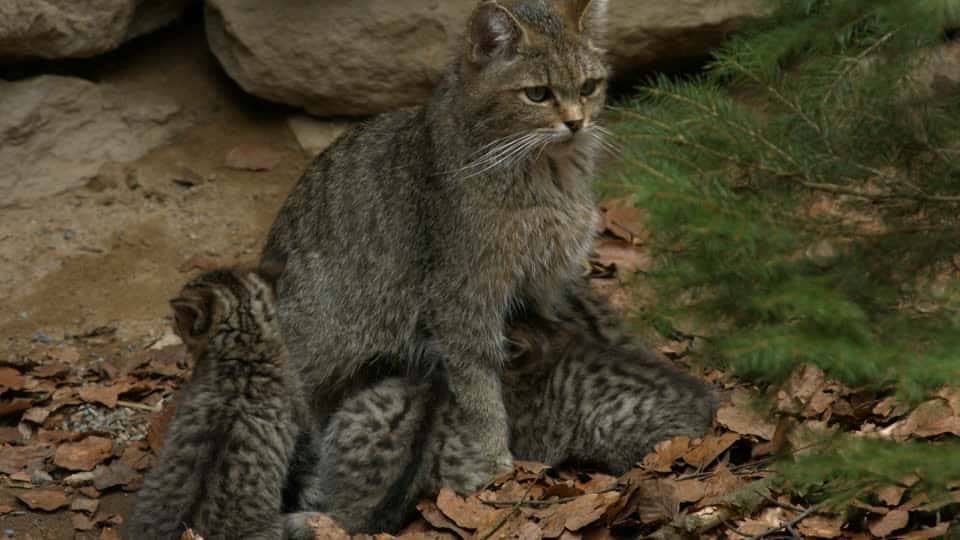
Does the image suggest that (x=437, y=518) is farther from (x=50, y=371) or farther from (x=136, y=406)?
(x=50, y=371)

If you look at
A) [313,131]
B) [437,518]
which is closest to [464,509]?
[437,518]

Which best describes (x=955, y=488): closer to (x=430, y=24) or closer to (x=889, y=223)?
(x=889, y=223)

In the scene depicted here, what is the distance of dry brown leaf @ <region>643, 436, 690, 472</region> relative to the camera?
20.9 feet

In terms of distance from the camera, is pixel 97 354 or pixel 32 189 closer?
pixel 97 354

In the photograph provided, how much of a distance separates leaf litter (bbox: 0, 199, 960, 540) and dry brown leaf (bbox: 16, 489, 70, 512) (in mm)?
11

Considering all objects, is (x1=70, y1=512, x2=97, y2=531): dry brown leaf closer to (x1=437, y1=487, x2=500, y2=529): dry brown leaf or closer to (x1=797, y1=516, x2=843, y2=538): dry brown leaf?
(x1=437, y1=487, x2=500, y2=529): dry brown leaf

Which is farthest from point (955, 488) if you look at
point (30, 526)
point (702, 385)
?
point (30, 526)

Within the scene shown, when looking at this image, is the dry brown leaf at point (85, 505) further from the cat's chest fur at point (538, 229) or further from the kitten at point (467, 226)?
the cat's chest fur at point (538, 229)

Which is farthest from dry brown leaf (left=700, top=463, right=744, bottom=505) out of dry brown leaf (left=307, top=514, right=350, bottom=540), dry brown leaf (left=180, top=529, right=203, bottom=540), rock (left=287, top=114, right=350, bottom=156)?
rock (left=287, top=114, right=350, bottom=156)

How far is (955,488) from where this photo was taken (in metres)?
5.10

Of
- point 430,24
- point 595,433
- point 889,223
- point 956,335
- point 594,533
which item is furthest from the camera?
point 430,24

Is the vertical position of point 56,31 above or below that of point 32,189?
above

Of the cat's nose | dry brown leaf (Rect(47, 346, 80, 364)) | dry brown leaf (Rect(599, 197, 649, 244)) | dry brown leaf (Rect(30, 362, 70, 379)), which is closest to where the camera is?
the cat's nose

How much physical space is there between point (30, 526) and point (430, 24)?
14.8ft
